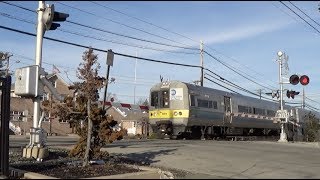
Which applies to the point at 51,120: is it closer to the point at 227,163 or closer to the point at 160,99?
the point at 160,99

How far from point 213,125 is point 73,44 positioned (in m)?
15.0

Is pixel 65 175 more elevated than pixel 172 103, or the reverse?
pixel 172 103

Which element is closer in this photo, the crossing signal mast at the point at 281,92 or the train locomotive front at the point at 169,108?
the crossing signal mast at the point at 281,92

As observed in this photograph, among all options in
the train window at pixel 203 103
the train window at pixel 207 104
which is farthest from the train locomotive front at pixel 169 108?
the train window at pixel 207 104

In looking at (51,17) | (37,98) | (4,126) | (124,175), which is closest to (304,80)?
(51,17)

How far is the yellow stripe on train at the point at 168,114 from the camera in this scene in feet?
96.7

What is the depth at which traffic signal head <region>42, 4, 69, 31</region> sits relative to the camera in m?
14.5

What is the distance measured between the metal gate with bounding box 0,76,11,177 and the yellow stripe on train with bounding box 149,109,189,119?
18722mm

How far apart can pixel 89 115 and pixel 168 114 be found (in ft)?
61.0

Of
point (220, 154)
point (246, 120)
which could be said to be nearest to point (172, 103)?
point (246, 120)

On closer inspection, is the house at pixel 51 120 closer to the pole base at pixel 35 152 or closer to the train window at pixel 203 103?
the train window at pixel 203 103

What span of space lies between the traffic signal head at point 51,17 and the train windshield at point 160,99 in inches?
639

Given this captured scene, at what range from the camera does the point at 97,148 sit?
12367 millimetres

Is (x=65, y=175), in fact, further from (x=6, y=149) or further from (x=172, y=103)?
(x=172, y=103)
